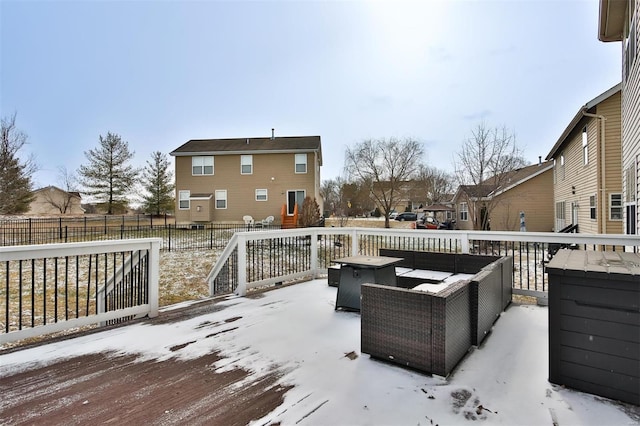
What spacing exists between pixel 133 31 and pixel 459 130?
12.5 metres

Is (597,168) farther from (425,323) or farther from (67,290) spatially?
(67,290)

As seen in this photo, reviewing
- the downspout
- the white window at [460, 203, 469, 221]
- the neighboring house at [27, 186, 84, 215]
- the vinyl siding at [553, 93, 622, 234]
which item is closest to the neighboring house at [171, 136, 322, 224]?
the white window at [460, 203, 469, 221]

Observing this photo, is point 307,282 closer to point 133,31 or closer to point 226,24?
point 226,24

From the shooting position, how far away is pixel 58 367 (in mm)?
2311

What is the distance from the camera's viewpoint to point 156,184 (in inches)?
1057

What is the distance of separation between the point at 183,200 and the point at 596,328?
19.1 m

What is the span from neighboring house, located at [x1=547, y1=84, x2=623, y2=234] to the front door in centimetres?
1218

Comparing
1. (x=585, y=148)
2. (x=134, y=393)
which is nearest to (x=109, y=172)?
(x=134, y=393)

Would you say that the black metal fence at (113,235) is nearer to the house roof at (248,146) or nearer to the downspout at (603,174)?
the house roof at (248,146)

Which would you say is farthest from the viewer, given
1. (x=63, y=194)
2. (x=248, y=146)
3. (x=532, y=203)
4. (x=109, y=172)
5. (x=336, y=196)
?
(x=336, y=196)

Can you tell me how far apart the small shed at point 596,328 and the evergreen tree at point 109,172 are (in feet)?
93.0

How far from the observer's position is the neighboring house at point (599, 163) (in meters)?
8.41

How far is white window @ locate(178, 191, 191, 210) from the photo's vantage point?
1839 cm

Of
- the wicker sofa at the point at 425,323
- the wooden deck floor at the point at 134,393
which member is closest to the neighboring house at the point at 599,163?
the wicker sofa at the point at 425,323
